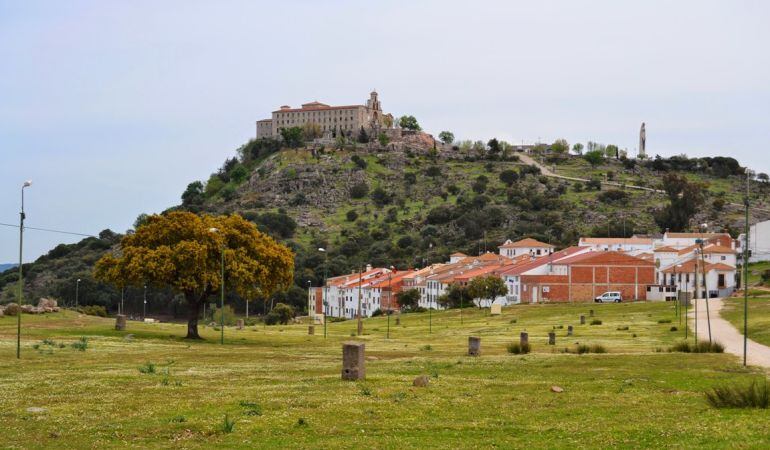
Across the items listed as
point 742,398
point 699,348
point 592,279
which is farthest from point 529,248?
point 742,398

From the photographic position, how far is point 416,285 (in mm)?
148000

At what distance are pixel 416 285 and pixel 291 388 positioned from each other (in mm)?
120190

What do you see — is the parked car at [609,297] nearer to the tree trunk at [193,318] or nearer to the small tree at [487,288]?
the small tree at [487,288]

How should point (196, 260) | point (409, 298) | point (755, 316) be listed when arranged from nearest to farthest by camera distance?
1. point (196, 260)
2. point (755, 316)
3. point (409, 298)

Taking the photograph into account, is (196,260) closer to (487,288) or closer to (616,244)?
(487,288)

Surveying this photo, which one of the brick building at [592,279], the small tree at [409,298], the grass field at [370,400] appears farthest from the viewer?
the small tree at [409,298]

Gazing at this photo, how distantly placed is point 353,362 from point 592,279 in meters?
98.7

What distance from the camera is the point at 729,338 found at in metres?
54.6

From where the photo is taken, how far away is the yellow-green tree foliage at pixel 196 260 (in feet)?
196

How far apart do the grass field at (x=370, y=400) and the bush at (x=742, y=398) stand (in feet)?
2.22

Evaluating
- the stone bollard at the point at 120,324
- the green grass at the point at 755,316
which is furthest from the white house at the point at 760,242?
the stone bollard at the point at 120,324

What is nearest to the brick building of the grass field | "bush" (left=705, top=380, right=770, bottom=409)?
the grass field

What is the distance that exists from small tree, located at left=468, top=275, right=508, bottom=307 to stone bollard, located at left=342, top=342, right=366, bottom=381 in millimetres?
89481

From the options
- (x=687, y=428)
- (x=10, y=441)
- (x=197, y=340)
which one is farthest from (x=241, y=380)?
(x=197, y=340)
